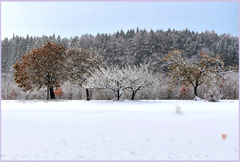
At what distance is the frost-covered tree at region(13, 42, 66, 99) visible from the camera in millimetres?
20312

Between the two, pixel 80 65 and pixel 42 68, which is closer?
pixel 80 65

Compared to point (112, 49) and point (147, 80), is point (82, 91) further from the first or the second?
point (112, 49)

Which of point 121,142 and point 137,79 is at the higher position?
Answer: point 137,79

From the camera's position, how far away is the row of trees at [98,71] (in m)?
16.7

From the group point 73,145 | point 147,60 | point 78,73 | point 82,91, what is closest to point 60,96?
point 82,91

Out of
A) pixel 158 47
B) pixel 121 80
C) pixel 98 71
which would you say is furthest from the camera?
pixel 158 47

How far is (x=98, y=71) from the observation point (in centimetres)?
1761

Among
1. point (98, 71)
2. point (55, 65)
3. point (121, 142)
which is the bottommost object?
point (121, 142)

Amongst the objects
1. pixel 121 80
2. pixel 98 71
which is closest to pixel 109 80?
pixel 121 80

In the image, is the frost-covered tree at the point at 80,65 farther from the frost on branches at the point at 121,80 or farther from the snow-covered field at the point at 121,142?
the snow-covered field at the point at 121,142

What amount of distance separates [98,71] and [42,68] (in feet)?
22.4

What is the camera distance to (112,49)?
170 ft

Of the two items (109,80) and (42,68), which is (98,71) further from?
(42,68)

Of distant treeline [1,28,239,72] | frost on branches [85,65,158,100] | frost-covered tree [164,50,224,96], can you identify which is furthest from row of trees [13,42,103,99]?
distant treeline [1,28,239,72]
